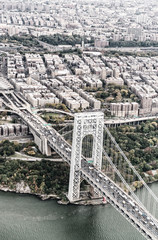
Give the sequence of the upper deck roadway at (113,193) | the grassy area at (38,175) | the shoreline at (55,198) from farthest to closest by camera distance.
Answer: the grassy area at (38,175)
the shoreline at (55,198)
the upper deck roadway at (113,193)

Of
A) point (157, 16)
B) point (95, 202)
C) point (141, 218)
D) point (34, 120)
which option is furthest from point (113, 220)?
point (157, 16)

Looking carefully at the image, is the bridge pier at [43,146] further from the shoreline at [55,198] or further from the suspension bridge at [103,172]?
the shoreline at [55,198]

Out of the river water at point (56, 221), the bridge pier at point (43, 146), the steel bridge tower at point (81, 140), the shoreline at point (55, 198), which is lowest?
the river water at point (56, 221)

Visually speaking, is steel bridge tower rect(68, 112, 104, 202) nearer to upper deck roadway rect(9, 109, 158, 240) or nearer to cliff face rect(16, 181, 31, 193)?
upper deck roadway rect(9, 109, 158, 240)

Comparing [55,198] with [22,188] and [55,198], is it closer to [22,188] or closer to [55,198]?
[55,198]

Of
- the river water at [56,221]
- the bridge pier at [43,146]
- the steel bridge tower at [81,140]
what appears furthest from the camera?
the bridge pier at [43,146]

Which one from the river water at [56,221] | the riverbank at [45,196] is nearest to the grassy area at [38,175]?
the riverbank at [45,196]

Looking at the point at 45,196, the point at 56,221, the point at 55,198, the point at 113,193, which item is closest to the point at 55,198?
the point at 55,198

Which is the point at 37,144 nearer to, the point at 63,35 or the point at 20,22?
the point at 63,35
